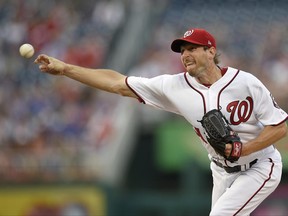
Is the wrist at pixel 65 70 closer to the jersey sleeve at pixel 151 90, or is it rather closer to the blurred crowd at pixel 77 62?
the jersey sleeve at pixel 151 90

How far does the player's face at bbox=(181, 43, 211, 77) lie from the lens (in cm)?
512

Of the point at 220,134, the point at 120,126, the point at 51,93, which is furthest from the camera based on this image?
the point at 51,93

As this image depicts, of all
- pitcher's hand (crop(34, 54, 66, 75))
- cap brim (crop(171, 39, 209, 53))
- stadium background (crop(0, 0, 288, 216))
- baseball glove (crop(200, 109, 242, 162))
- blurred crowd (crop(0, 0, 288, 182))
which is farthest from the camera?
blurred crowd (crop(0, 0, 288, 182))

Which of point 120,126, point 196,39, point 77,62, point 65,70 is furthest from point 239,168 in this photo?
point 77,62

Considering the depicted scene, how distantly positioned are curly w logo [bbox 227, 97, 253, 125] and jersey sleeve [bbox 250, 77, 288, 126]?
0.16 feet

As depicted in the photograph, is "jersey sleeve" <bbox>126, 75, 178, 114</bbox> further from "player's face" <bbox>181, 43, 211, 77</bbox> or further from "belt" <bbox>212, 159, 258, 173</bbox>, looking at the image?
"belt" <bbox>212, 159, 258, 173</bbox>

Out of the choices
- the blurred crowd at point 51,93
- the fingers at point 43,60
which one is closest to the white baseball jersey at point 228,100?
the fingers at point 43,60

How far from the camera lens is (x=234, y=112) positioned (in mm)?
5156

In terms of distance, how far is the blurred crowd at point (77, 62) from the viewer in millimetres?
11117

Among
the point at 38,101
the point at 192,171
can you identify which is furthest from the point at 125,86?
the point at 38,101

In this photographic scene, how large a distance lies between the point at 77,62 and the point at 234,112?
8.22 metres

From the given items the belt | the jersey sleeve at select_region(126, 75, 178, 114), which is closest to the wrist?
the jersey sleeve at select_region(126, 75, 178, 114)

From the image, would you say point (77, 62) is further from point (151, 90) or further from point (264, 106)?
point (264, 106)

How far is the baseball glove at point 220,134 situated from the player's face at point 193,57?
33 cm
